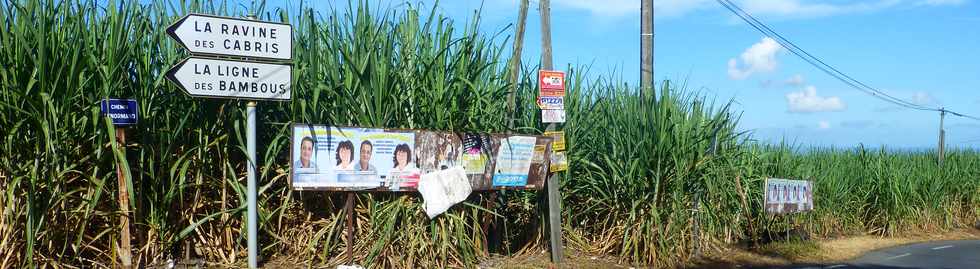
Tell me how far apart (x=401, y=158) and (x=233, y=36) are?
2.14 m

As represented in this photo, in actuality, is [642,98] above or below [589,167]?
above

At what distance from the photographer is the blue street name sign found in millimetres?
7180

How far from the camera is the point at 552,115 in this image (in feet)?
33.6

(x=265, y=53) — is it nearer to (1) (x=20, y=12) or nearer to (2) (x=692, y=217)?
(1) (x=20, y=12)

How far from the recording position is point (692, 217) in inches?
462

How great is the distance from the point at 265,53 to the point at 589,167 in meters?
5.26

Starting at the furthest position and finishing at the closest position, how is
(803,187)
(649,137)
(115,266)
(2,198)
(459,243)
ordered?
1. (803,187)
2. (649,137)
3. (459,243)
4. (115,266)
5. (2,198)

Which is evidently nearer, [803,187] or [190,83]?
[190,83]

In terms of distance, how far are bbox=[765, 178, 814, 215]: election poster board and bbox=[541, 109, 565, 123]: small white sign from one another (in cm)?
507

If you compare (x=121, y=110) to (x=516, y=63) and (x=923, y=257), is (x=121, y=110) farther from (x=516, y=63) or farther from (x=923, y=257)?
(x=923, y=257)

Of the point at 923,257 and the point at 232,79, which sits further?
the point at 923,257

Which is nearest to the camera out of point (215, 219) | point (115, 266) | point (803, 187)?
point (115, 266)

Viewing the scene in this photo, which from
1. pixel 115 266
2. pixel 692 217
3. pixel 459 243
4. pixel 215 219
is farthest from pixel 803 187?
pixel 115 266

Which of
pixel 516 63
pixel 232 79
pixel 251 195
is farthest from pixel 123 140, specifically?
pixel 516 63
